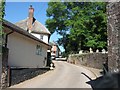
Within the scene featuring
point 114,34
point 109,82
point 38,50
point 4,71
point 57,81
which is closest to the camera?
point 109,82

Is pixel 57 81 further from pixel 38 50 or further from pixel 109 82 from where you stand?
pixel 109 82

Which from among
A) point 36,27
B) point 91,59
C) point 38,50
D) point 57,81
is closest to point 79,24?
point 36,27

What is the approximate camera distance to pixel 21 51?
21547mm

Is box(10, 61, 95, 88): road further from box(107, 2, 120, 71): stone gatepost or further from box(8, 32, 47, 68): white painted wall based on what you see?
box(107, 2, 120, 71): stone gatepost

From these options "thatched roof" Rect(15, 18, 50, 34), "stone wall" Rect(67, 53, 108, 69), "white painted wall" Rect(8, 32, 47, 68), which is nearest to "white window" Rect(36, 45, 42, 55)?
"white painted wall" Rect(8, 32, 47, 68)

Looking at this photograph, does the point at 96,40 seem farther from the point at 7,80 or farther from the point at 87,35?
the point at 7,80

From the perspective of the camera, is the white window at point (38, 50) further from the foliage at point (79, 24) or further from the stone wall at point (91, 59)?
the foliage at point (79, 24)

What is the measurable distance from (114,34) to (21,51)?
14.4 meters

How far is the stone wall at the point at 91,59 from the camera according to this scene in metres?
28.4

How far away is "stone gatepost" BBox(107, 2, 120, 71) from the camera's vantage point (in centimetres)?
756

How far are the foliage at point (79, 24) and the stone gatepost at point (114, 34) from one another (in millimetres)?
31676

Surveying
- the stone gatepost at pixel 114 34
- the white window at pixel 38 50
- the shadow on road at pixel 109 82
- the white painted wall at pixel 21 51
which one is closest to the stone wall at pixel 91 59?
the white window at pixel 38 50

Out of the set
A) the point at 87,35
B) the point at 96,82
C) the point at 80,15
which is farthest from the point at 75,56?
the point at 96,82

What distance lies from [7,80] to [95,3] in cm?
3143
